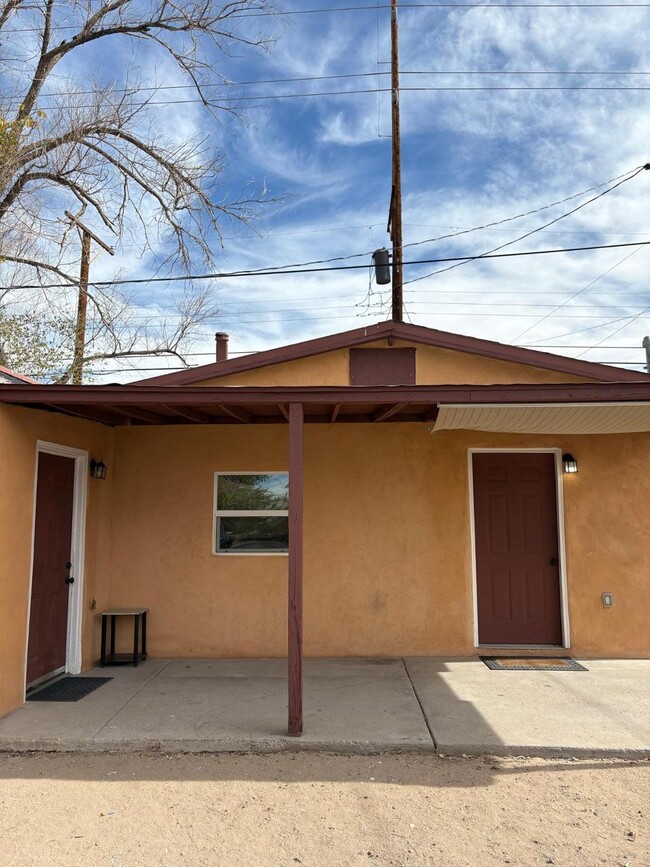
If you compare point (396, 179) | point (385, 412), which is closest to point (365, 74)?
point (396, 179)

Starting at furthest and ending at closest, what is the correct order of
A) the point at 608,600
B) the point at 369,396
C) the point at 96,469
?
the point at 608,600 < the point at 96,469 < the point at 369,396

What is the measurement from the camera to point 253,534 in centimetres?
716

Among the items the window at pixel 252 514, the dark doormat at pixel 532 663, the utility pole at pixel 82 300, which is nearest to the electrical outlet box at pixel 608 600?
the dark doormat at pixel 532 663

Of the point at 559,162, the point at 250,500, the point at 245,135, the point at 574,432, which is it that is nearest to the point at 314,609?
the point at 250,500

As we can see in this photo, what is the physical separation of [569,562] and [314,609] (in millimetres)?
2918

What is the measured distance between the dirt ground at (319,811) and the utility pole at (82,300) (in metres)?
10.8

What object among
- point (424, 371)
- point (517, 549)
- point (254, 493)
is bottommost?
point (517, 549)

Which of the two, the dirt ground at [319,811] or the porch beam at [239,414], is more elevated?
the porch beam at [239,414]

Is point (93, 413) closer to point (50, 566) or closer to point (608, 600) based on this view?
point (50, 566)

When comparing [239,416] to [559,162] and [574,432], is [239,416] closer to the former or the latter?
[574,432]

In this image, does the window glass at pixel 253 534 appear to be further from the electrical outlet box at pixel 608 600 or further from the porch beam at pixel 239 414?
the electrical outlet box at pixel 608 600

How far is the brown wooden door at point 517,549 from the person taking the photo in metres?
7.05

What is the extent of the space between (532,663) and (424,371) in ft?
11.0

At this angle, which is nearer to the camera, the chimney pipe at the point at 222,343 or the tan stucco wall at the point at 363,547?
the tan stucco wall at the point at 363,547
